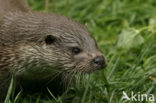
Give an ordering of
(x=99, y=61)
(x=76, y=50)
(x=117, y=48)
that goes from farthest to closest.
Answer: (x=117, y=48) → (x=76, y=50) → (x=99, y=61)

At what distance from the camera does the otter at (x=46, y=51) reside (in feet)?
13.9

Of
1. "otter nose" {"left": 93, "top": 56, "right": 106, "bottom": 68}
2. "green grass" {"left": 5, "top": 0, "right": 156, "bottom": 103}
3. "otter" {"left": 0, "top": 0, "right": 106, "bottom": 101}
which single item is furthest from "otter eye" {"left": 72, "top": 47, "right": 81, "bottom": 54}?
"green grass" {"left": 5, "top": 0, "right": 156, "bottom": 103}

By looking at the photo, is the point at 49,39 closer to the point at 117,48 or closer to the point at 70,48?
the point at 70,48

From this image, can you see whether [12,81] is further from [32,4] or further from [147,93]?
[32,4]

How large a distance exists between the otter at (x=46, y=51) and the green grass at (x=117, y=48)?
21 cm

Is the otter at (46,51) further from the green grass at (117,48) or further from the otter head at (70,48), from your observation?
the green grass at (117,48)

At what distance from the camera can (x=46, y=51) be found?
4.25 metres

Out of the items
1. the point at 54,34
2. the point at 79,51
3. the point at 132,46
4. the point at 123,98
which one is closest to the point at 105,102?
the point at 123,98

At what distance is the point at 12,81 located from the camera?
4.19 metres

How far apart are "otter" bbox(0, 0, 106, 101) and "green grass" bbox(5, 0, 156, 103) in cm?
21

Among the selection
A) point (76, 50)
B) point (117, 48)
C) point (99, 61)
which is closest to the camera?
point (99, 61)

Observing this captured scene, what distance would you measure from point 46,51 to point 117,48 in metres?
1.72

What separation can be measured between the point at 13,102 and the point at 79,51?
84 centimetres

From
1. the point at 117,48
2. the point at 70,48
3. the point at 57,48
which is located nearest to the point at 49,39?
the point at 57,48
